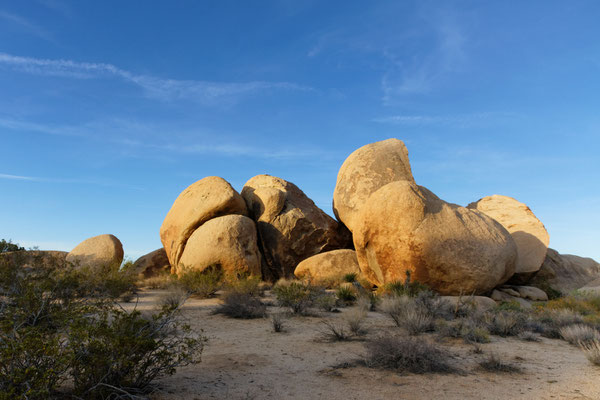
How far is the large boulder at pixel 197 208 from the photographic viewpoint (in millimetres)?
18406

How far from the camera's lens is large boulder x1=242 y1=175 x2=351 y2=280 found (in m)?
19.5

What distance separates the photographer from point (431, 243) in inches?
551

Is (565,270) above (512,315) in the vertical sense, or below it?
above

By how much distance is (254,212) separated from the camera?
2020 centimetres

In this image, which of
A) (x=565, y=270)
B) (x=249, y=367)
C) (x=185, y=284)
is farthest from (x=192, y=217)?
(x=565, y=270)

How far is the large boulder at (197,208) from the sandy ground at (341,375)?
10.3m

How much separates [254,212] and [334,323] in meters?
11.2

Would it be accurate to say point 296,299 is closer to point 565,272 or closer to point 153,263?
point 153,263

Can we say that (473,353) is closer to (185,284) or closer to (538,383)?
(538,383)

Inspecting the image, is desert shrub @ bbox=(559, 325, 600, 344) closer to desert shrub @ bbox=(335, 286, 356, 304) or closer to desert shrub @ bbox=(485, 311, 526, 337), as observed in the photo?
desert shrub @ bbox=(485, 311, 526, 337)

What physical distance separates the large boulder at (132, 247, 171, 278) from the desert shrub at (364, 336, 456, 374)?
1666cm

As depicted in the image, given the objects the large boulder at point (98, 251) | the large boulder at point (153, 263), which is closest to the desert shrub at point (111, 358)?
the large boulder at point (98, 251)

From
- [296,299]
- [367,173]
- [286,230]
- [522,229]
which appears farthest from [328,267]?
[522,229]

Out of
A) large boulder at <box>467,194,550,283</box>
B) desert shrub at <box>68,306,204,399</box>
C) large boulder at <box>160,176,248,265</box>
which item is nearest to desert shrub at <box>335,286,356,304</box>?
large boulder at <box>160,176,248,265</box>
